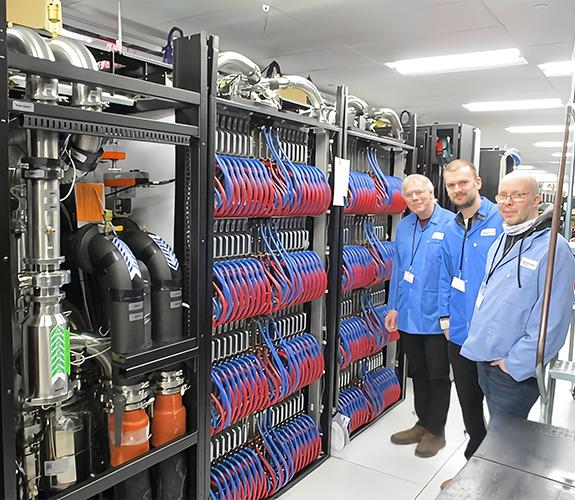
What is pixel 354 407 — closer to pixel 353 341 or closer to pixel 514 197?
pixel 353 341

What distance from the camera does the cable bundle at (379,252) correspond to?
399cm

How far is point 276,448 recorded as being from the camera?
3000 millimetres

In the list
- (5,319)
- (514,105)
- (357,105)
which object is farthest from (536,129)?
(5,319)

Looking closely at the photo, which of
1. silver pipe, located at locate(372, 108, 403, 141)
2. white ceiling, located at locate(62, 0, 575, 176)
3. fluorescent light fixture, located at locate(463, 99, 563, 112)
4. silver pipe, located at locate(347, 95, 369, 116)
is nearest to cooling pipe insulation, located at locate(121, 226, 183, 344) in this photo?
silver pipe, located at locate(347, 95, 369, 116)

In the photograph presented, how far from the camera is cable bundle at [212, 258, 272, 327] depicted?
8.09 ft

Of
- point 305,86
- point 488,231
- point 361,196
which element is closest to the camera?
point 305,86

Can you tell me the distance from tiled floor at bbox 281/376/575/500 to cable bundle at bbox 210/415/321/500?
5.2 inches

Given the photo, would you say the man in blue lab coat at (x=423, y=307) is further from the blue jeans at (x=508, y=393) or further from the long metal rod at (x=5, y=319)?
the long metal rod at (x=5, y=319)

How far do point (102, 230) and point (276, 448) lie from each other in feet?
5.56

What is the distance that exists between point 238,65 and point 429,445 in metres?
2.70

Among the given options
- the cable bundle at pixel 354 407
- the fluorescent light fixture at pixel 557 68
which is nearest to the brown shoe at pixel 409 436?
the cable bundle at pixel 354 407

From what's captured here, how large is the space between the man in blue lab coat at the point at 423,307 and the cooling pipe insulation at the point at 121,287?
2015 mm

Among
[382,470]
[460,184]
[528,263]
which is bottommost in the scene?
[382,470]

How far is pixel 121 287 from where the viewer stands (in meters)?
1.86
